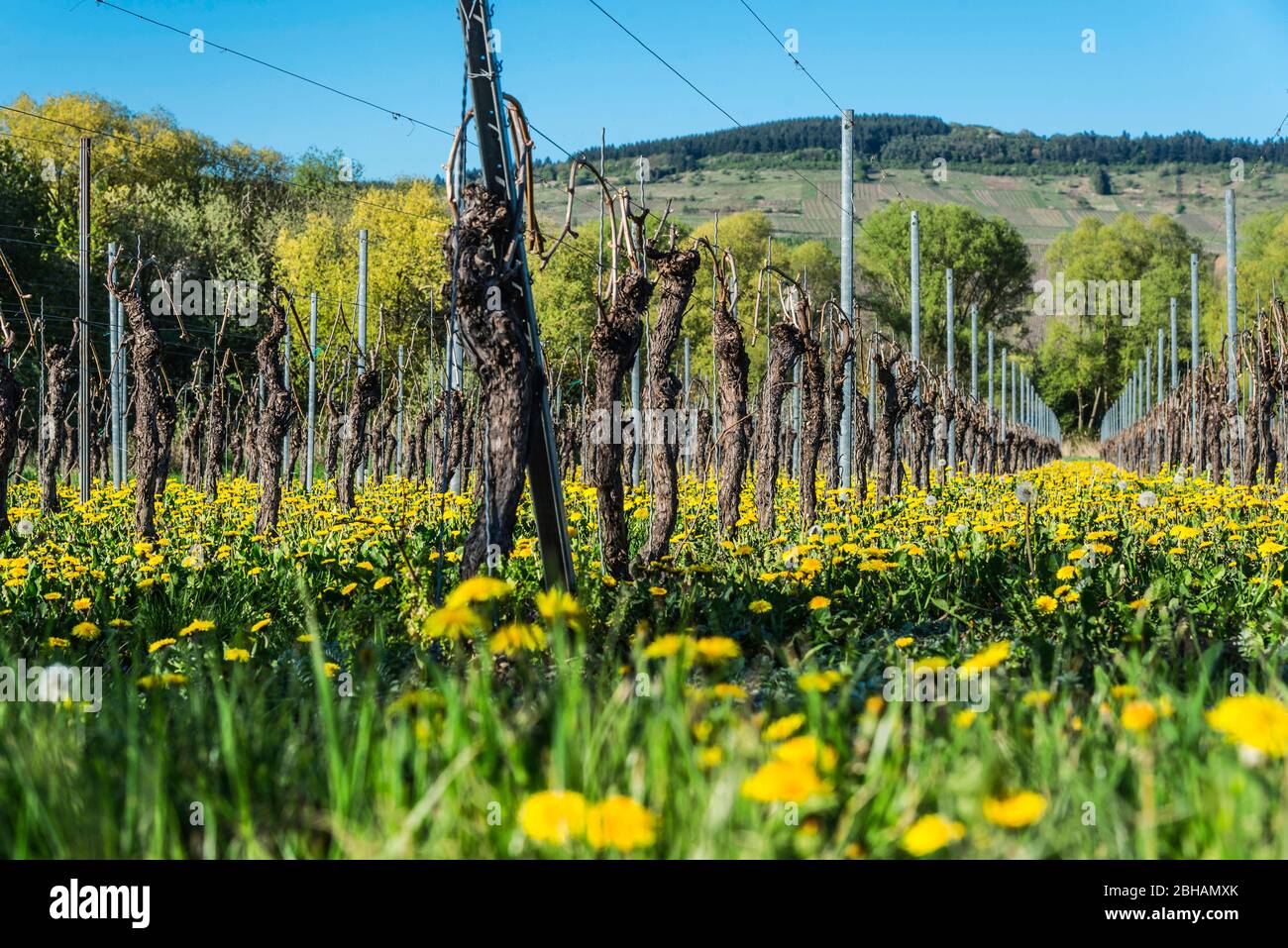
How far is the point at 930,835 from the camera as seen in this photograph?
1.97 metres

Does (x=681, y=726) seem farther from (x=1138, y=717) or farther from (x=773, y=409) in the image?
(x=773, y=409)

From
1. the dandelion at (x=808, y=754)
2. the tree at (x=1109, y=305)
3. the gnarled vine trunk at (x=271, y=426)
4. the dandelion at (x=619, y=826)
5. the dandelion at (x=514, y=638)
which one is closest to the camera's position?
the dandelion at (x=619, y=826)

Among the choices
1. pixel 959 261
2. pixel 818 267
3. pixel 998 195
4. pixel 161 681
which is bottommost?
pixel 161 681

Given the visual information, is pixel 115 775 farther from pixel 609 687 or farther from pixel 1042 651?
pixel 1042 651

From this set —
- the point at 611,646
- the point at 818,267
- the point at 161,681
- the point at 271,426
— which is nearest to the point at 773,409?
the point at 271,426

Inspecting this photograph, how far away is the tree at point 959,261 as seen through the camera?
74.1 meters

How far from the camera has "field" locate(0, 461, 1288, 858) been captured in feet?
7.27

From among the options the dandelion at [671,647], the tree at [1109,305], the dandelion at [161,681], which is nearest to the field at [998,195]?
the tree at [1109,305]

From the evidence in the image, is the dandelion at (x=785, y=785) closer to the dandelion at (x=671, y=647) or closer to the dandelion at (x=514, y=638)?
the dandelion at (x=671, y=647)

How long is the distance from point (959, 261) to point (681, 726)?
76083 millimetres

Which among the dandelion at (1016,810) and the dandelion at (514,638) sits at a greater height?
the dandelion at (514,638)
